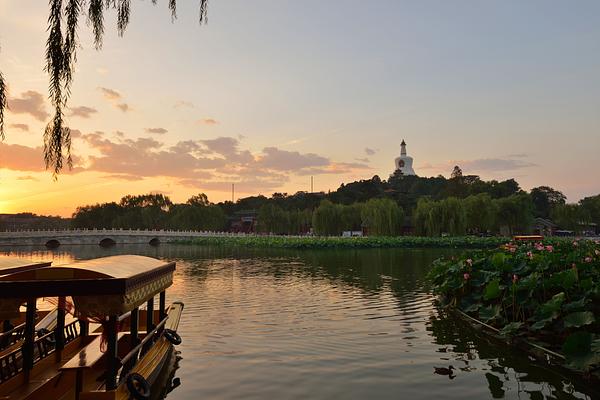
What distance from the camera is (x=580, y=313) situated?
268 inches

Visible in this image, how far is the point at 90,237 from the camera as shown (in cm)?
6072

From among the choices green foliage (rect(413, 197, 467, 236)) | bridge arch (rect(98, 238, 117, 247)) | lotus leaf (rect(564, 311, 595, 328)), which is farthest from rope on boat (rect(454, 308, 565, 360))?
bridge arch (rect(98, 238, 117, 247))

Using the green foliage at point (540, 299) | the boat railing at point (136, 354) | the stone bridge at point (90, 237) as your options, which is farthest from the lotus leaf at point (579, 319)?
the stone bridge at point (90, 237)

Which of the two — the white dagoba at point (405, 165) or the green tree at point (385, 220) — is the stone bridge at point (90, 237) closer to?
the green tree at point (385, 220)

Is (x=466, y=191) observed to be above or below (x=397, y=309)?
above

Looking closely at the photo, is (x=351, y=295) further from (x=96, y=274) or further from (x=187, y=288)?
(x=96, y=274)

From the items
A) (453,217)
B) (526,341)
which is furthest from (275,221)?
(526,341)

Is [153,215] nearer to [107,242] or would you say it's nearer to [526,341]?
[107,242]

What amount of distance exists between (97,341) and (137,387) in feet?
4.82

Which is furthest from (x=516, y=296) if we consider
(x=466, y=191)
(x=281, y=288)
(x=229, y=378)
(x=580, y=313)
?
(x=466, y=191)

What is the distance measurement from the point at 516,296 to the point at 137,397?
6.56 meters

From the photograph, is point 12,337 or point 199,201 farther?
point 199,201

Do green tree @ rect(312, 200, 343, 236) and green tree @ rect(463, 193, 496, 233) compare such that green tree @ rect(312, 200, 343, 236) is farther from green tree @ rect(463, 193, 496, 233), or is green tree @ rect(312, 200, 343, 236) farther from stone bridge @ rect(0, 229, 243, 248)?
green tree @ rect(463, 193, 496, 233)

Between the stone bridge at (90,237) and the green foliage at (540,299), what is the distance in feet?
173
